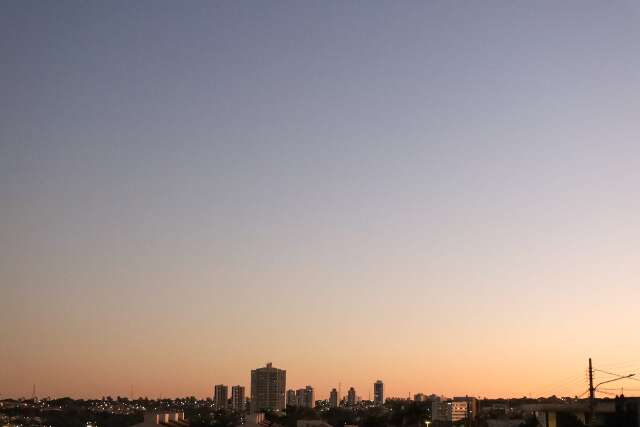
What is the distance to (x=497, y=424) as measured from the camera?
119000 mm

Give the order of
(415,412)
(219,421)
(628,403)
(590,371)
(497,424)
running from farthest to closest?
(219,421) < (415,412) < (497,424) < (628,403) < (590,371)

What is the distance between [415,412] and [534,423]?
50.5 metres

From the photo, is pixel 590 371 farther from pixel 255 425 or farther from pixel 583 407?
pixel 255 425

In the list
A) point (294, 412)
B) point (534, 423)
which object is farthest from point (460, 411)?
point (534, 423)

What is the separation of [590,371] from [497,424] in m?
60.5

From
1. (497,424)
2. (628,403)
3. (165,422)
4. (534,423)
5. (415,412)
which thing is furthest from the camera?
(415,412)

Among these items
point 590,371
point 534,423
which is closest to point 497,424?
point 534,423

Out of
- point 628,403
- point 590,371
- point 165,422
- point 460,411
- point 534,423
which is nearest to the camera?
point 590,371

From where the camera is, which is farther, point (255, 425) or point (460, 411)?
point (460, 411)

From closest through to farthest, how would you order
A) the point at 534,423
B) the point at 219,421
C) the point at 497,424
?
the point at 534,423
the point at 497,424
the point at 219,421

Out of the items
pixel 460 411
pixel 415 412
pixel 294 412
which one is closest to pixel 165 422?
pixel 415 412

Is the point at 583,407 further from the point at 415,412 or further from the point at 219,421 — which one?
the point at 219,421

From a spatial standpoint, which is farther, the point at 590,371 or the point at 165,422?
the point at 165,422

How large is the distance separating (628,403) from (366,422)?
280 feet
